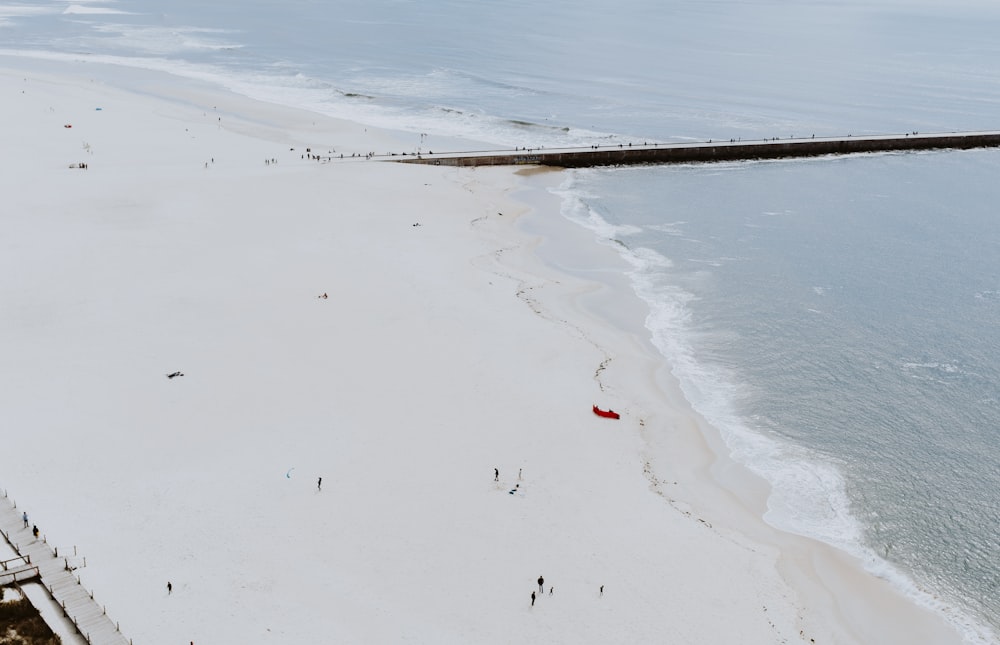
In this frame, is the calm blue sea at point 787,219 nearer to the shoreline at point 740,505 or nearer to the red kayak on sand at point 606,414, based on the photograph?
the shoreline at point 740,505

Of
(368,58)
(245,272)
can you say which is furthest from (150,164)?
(368,58)

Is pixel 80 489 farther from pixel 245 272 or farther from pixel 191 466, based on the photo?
pixel 245 272

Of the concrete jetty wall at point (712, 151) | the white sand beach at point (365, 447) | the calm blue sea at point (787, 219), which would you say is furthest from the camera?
the concrete jetty wall at point (712, 151)

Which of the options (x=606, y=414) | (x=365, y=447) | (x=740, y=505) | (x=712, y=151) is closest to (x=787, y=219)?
(x=712, y=151)

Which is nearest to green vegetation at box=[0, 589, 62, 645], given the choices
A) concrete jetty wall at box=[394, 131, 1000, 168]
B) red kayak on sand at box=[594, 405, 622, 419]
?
red kayak on sand at box=[594, 405, 622, 419]

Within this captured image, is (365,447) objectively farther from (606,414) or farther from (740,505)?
(740,505)

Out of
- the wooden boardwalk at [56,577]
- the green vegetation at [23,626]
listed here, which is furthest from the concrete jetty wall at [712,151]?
the green vegetation at [23,626]
